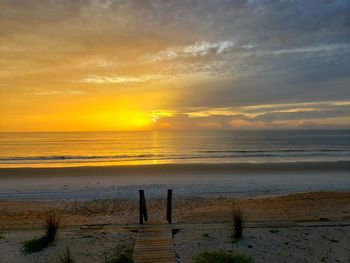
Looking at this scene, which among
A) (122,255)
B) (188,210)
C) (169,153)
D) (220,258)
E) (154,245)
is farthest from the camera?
(169,153)

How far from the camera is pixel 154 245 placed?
8.84 meters

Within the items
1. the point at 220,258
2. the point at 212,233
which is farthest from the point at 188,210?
the point at 220,258

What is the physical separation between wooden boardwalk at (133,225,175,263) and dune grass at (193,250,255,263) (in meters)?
0.72

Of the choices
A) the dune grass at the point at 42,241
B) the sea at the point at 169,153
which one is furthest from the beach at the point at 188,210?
the sea at the point at 169,153

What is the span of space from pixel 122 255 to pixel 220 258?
2.52 m

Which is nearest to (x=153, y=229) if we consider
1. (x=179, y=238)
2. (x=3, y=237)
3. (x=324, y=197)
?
(x=179, y=238)

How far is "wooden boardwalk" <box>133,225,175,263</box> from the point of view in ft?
26.6

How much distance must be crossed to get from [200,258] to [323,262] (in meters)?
3.16

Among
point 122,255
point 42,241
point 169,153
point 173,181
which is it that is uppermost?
point 169,153

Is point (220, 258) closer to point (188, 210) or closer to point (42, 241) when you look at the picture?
point (42, 241)

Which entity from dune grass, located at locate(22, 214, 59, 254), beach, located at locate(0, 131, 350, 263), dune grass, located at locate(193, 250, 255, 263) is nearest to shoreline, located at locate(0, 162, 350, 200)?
beach, located at locate(0, 131, 350, 263)

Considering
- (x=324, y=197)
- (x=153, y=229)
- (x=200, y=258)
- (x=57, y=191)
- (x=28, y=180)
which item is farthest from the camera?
(x=28, y=180)

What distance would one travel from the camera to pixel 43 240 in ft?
30.2

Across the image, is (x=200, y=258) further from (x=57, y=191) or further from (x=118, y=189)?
(x=57, y=191)
